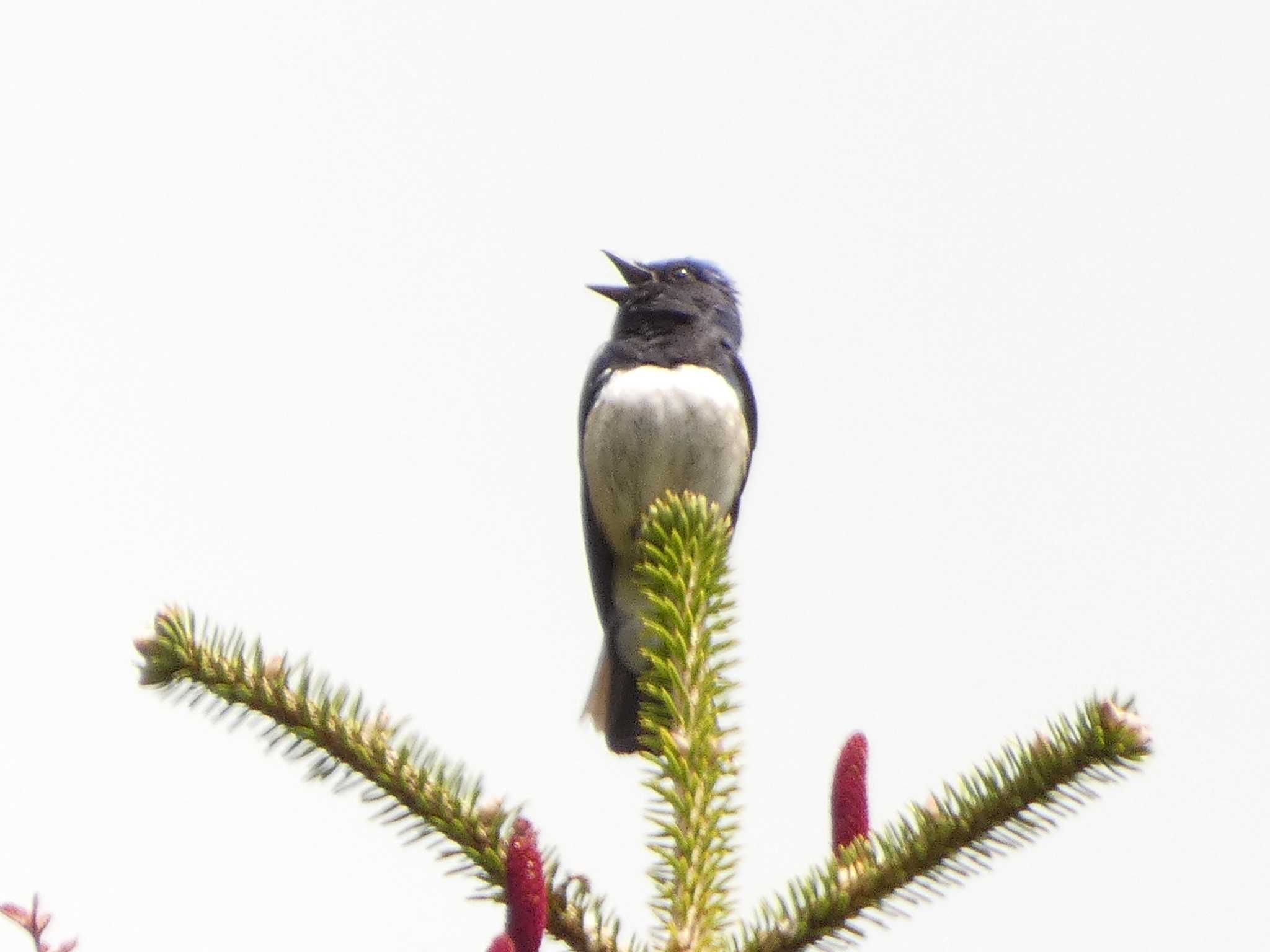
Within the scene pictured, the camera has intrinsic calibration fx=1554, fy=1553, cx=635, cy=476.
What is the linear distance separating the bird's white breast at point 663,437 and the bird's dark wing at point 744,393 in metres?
0.08

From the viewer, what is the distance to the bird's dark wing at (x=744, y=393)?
18.4ft

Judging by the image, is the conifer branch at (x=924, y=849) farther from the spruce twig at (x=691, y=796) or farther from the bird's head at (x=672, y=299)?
the bird's head at (x=672, y=299)

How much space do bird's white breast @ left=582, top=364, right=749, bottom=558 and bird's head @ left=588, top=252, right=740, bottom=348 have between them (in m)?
0.39

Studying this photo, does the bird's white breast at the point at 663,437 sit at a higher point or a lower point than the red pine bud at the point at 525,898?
higher

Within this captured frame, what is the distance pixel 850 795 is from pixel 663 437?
3.54 meters

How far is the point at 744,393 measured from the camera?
223 inches

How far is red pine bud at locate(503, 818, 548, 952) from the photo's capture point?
1.39 meters

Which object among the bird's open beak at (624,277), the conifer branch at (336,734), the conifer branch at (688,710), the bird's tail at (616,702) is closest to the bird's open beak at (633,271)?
the bird's open beak at (624,277)

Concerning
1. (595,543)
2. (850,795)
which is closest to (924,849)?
(850,795)

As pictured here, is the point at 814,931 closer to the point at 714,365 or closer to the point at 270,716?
the point at 270,716

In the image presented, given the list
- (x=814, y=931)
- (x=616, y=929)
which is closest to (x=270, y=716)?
(x=616, y=929)

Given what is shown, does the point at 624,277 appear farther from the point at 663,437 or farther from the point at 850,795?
the point at 850,795

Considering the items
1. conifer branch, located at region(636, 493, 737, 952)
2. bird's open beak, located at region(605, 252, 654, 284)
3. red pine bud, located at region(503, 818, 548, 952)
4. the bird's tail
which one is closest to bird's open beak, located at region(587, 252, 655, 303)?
bird's open beak, located at region(605, 252, 654, 284)

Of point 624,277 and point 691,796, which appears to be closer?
point 691,796
